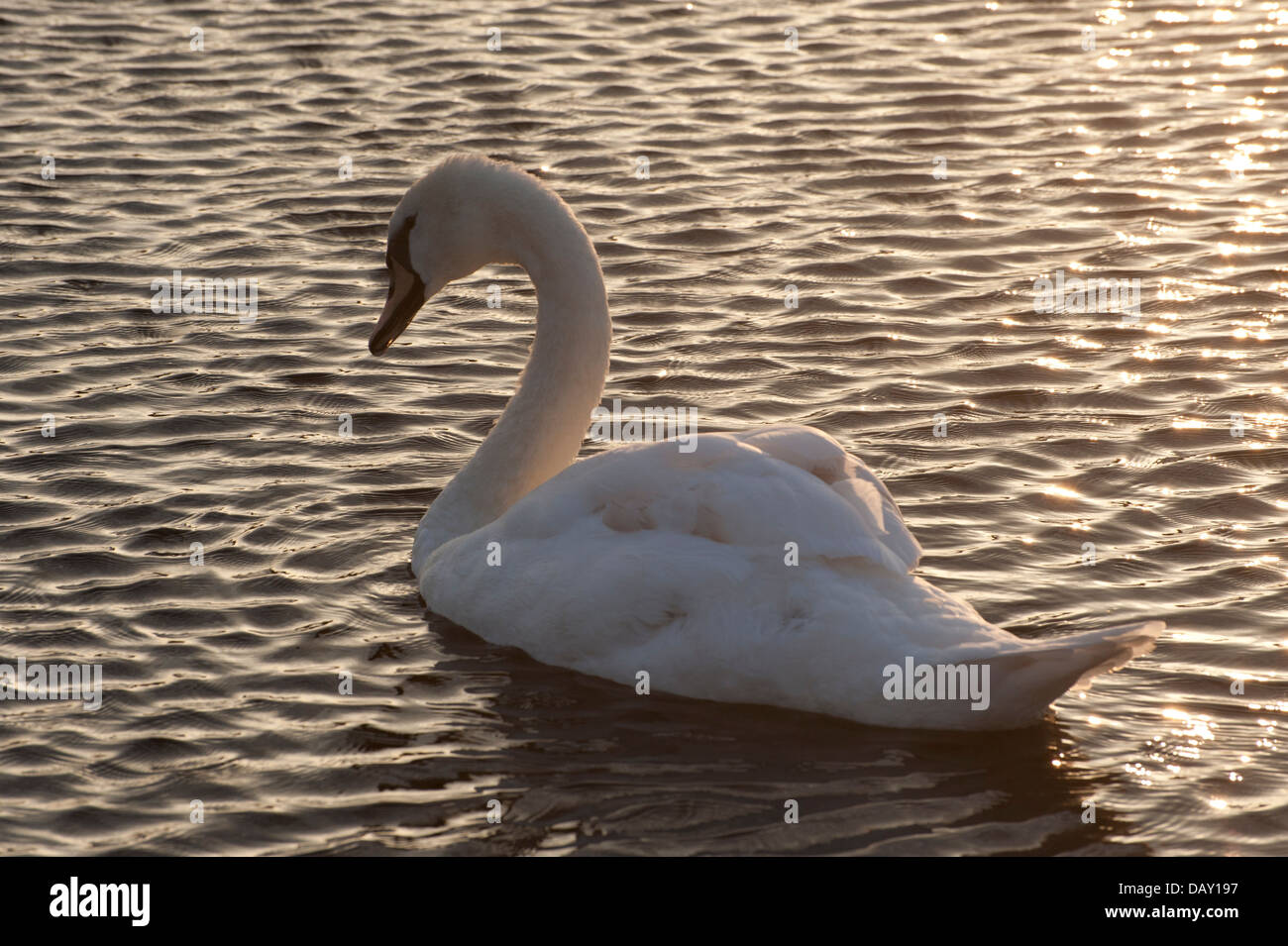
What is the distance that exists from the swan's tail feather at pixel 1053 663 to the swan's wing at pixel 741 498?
23.6 inches

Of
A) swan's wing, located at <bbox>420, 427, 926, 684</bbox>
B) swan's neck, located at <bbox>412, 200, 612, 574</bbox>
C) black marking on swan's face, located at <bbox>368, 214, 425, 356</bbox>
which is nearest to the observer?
swan's wing, located at <bbox>420, 427, 926, 684</bbox>

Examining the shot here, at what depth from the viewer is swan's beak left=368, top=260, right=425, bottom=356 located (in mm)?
8203

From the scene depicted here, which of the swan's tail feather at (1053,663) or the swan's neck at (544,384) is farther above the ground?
the swan's neck at (544,384)

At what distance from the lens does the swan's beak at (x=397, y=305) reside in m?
8.20

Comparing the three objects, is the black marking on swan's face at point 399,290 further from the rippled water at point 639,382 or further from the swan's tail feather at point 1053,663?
the swan's tail feather at point 1053,663

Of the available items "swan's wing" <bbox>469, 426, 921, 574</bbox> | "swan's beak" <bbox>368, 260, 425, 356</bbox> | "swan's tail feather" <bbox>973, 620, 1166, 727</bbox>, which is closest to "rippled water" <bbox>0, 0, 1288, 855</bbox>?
"swan's tail feather" <bbox>973, 620, 1166, 727</bbox>

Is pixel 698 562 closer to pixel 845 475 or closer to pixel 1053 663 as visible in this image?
pixel 845 475

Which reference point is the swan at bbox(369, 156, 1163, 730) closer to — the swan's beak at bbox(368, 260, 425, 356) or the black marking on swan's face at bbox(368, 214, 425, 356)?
the black marking on swan's face at bbox(368, 214, 425, 356)

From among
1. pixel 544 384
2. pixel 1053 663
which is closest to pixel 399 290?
pixel 544 384

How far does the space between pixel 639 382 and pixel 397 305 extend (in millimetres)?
1872

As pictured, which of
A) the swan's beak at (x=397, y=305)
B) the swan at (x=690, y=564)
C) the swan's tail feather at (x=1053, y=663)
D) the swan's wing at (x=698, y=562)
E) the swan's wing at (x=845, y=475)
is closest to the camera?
the swan's tail feather at (x=1053, y=663)

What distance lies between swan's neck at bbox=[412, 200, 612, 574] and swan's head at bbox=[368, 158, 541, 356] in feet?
0.22

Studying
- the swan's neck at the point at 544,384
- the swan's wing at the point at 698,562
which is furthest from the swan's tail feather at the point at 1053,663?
the swan's neck at the point at 544,384
